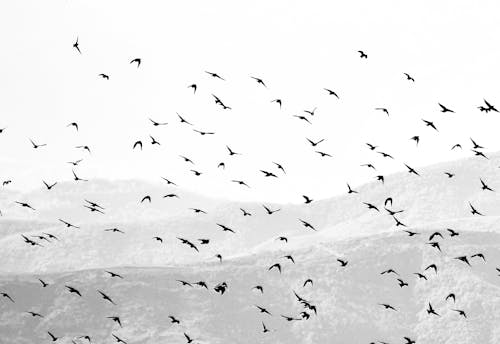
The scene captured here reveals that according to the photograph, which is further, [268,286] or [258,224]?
[258,224]

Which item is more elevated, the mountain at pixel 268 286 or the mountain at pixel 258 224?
the mountain at pixel 268 286

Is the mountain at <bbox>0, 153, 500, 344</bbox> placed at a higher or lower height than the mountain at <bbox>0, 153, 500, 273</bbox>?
higher

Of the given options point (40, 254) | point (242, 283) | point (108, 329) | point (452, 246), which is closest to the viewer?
point (108, 329)

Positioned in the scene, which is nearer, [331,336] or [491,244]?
[331,336]

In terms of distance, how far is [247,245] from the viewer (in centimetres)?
12962

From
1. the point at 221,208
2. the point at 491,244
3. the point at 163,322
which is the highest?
the point at 163,322

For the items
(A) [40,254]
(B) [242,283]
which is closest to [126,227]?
(A) [40,254]

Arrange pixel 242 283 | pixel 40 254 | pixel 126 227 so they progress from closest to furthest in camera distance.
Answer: pixel 242 283
pixel 40 254
pixel 126 227

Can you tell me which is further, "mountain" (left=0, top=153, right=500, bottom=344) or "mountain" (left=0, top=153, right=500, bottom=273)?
"mountain" (left=0, top=153, right=500, bottom=273)

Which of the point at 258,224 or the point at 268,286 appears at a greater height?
the point at 268,286

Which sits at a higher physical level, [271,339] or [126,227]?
[271,339]

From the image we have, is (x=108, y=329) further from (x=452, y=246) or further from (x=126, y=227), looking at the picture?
(x=126, y=227)

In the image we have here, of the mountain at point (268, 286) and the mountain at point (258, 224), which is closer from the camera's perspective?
the mountain at point (268, 286)

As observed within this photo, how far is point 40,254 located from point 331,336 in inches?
2299
